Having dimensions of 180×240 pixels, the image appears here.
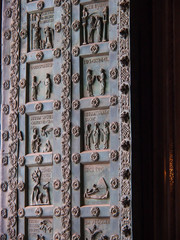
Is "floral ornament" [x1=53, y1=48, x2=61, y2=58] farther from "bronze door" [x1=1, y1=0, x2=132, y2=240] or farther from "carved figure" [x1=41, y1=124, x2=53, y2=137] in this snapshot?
"carved figure" [x1=41, y1=124, x2=53, y2=137]

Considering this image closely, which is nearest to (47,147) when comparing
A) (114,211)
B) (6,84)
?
(6,84)

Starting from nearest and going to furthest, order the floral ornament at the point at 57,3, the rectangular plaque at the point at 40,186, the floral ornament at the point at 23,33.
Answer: the rectangular plaque at the point at 40,186 < the floral ornament at the point at 57,3 < the floral ornament at the point at 23,33

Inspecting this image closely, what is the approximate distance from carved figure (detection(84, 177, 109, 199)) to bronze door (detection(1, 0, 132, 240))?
0.5 inches

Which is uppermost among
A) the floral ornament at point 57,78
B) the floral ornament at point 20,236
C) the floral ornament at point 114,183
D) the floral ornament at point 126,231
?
the floral ornament at point 57,78

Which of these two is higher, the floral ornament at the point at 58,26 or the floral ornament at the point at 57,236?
the floral ornament at the point at 58,26

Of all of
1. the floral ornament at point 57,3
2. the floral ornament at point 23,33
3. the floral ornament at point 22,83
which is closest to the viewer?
the floral ornament at point 57,3

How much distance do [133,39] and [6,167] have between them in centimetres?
225

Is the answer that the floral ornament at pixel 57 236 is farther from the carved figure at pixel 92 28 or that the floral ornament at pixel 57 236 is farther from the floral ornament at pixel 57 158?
the carved figure at pixel 92 28

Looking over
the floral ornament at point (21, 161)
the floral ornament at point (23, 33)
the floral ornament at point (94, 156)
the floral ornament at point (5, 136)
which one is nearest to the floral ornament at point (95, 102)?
the floral ornament at point (94, 156)

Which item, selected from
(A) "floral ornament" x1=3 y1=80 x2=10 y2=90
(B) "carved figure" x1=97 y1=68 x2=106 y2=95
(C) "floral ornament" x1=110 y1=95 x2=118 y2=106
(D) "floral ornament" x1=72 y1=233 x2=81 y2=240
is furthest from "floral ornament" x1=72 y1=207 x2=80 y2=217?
(A) "floral ornament" x1=3 y1=80 x2=10 y2=90

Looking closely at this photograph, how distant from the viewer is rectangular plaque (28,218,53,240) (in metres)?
7.48

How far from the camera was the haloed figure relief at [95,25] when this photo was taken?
24.5 ft

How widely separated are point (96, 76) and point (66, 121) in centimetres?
65

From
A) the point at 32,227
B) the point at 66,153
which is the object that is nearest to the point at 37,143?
the point at 66,153
